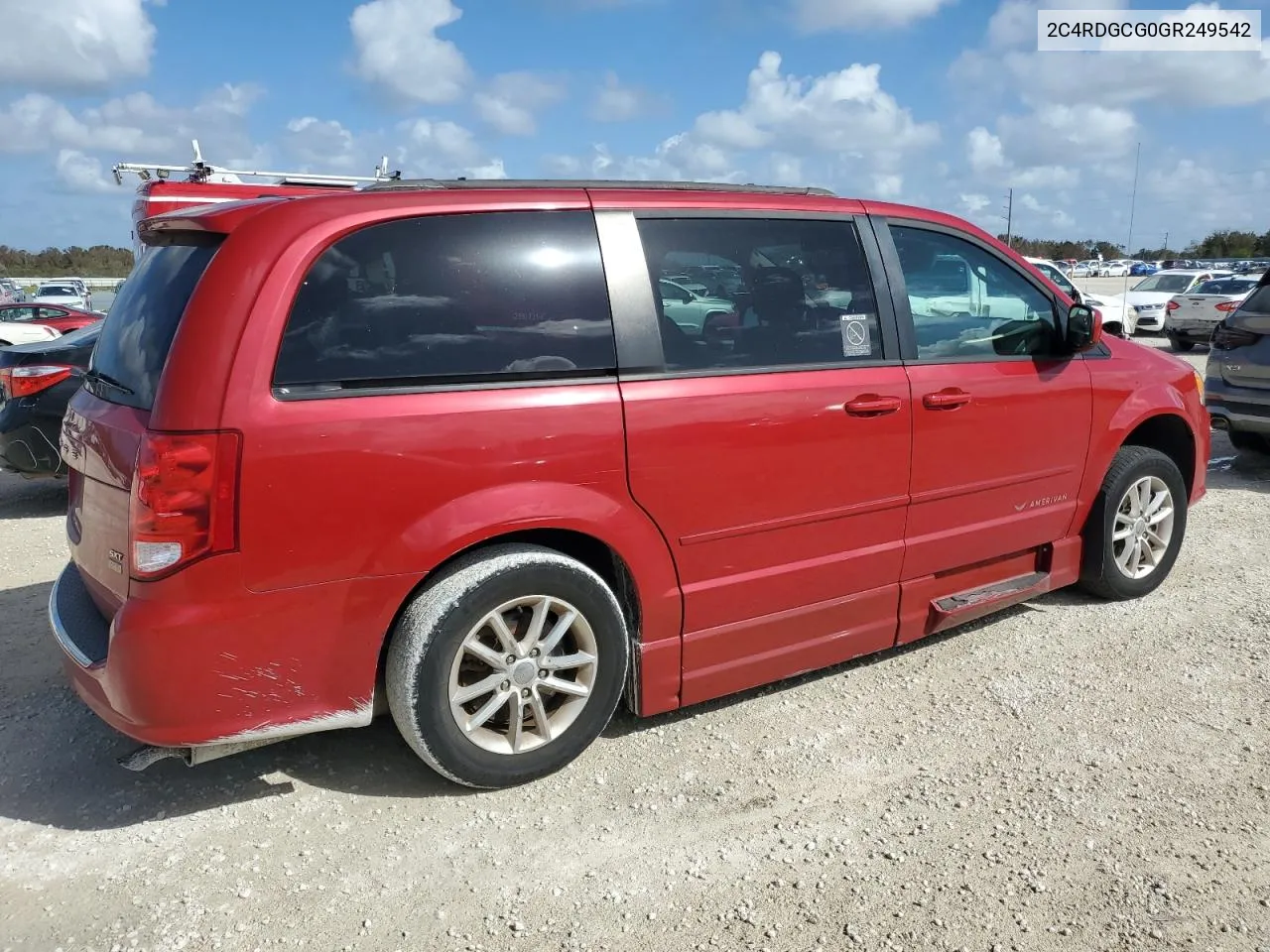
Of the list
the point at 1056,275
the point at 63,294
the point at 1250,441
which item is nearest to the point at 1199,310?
the point at 1056,275

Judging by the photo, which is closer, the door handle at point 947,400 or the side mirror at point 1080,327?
the door handle at point 947,400

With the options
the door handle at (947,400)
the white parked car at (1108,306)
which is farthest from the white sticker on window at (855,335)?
the white parked car at (1108,306)

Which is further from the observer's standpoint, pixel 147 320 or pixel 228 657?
pixel 147 320

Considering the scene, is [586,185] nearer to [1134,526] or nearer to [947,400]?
[947,400]

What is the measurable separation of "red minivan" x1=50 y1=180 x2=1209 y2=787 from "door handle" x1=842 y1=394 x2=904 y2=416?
0.02 metres

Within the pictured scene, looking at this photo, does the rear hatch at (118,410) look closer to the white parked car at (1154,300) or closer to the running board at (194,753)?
the running board at (194,753)

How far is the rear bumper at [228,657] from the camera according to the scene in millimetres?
2594

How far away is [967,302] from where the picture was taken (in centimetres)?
414

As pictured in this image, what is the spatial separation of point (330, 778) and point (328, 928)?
78 cm

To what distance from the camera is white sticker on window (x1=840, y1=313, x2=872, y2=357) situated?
12.0 ft

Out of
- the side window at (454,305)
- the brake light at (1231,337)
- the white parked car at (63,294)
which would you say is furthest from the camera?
the white parked car at (63,294)

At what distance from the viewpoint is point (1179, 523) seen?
491 cm

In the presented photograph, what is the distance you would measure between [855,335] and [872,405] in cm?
29

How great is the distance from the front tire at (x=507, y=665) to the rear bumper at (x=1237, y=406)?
6.32m
